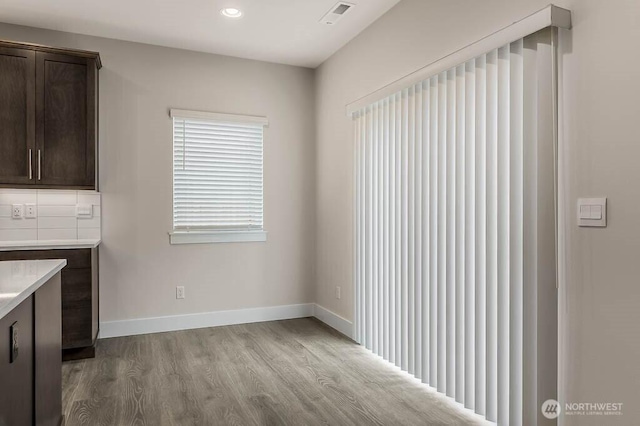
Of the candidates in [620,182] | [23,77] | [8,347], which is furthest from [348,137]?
[8,347]

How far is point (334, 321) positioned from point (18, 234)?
2.93 m

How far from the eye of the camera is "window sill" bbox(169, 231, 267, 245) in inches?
161

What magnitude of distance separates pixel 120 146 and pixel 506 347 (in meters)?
3.54

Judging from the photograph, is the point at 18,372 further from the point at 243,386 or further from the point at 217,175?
the point at 217,175

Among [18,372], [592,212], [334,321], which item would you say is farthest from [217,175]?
[592,212]

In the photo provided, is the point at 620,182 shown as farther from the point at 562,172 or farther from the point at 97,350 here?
the point at 97,350

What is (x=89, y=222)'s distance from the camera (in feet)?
12.3

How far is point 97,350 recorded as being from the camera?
3502mm

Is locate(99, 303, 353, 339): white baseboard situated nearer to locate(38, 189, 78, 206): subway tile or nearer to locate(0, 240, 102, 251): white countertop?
locate(0, 240, 102, 251): white countertop

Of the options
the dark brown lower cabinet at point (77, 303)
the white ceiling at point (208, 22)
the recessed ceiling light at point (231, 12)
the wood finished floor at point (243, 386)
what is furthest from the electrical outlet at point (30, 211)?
the recessed ceiling light at point (231, 12)

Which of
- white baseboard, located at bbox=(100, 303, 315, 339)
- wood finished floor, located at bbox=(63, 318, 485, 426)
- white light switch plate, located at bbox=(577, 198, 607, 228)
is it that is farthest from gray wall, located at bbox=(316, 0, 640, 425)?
white baseboard, located at bbox=(100, 303, 315, 339)

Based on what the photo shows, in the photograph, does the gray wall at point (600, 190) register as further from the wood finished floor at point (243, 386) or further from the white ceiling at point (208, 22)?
the white ceiling at point (208, 22)

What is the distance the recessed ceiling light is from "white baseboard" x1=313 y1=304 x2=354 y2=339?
9.28ft

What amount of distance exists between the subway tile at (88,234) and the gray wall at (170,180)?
72 mm
